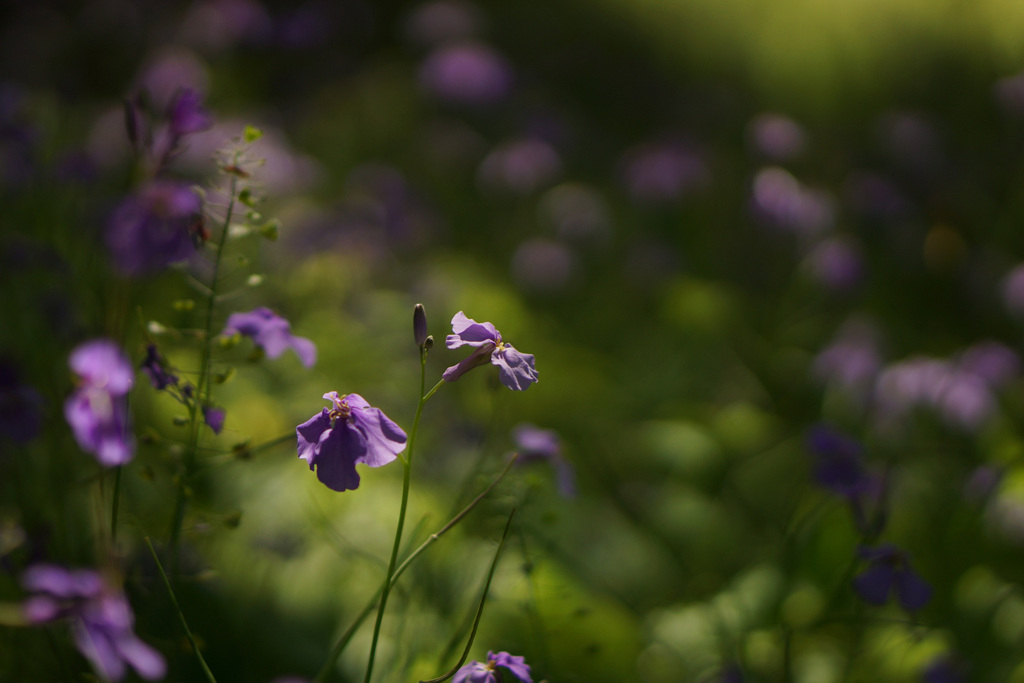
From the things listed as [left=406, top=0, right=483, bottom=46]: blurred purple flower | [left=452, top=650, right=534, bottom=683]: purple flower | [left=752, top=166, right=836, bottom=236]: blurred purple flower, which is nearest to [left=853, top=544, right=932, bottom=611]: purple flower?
[left=452, top=650, right=534, bottom=683]: purple flower

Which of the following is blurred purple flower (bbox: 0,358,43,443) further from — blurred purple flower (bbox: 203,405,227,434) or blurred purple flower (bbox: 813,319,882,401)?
blurred purple flower (bbox: 813,319,882,401)

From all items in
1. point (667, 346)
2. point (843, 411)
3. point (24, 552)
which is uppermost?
point (667, 346)

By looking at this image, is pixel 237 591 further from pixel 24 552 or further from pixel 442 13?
pixel 442 13

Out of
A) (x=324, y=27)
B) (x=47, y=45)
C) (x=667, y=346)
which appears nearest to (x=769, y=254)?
(x=667, y=346)

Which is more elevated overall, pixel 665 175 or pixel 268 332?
pixel 665 175

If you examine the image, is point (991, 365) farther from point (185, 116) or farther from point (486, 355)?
point (185, 116)

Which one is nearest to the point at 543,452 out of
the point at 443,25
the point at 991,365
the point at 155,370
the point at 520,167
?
the point at 155,370
